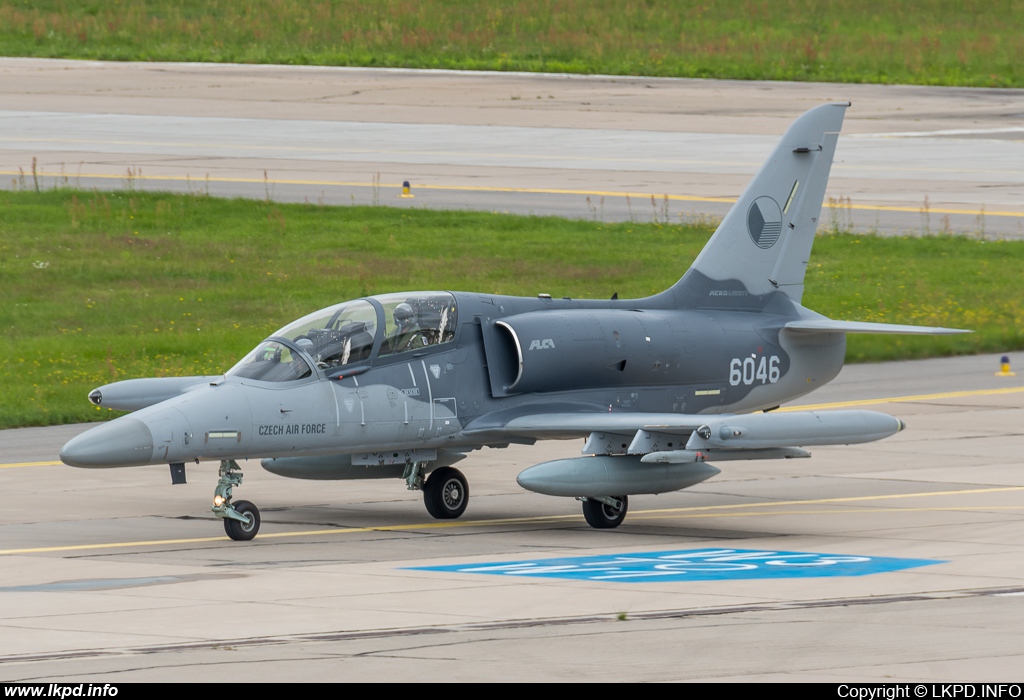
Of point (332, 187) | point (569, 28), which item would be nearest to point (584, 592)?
point (332, 187)

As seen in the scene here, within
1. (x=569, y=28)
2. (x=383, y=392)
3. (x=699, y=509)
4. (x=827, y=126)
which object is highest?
(x=569, y=28)

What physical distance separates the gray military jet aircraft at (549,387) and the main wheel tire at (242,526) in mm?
21

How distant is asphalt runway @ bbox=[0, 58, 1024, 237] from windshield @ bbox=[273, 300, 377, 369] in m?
25.2

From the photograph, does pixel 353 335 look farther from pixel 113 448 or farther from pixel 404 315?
pixel 113 448

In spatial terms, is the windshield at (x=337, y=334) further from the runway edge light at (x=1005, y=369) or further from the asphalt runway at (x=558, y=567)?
the runway edge light at (x=1005, y=369)

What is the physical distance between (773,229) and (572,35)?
198 feet

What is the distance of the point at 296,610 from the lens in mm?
14625

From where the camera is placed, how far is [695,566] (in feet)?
56.3

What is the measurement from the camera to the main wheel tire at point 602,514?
1991 cm

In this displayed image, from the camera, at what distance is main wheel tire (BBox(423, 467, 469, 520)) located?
2061cm

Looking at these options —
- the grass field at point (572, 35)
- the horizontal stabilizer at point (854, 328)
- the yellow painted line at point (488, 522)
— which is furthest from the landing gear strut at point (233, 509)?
the grass field at point (572, 35)

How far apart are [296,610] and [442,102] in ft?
172

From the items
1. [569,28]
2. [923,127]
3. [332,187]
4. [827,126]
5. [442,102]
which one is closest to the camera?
[827,126]

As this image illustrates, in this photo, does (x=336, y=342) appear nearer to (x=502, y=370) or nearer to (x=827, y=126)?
(x=502, y=370)
